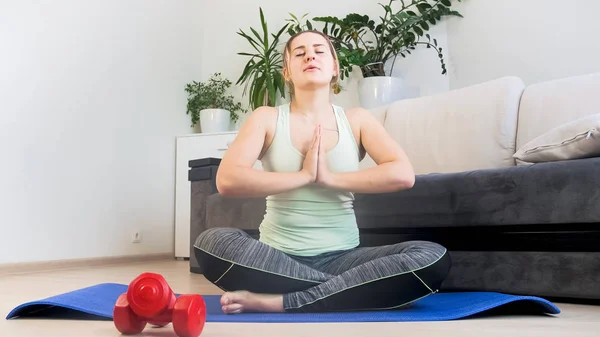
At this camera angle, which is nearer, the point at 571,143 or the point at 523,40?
the point at 571,143

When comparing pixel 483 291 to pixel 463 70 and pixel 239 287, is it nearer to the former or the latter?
pixel 239 287

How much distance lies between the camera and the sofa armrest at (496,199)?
1.62 meters

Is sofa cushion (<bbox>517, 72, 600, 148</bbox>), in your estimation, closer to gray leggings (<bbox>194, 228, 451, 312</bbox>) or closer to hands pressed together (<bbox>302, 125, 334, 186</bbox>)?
gray leggings (<bbox>194, 228, 451, 312</bbox>)

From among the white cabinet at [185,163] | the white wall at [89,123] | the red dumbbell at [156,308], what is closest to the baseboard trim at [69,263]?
the white wall at [89,123]

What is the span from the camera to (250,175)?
135cm

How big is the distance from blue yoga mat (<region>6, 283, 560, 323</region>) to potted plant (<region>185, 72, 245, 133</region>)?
2699mm

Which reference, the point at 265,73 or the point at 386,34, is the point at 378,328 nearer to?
the point at 386,34

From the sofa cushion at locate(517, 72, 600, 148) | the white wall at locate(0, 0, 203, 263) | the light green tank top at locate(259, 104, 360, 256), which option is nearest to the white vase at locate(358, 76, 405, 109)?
the sofa cushion at locate(517, 72, 600, 148)

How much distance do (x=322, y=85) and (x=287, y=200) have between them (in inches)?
13.3

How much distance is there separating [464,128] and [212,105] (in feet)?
7.55

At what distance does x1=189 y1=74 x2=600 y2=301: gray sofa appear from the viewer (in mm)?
1626

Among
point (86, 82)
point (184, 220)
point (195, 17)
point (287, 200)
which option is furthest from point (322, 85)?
point (195, 17)

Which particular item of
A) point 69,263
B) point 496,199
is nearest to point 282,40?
point 69,263

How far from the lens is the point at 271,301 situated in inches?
52.3
